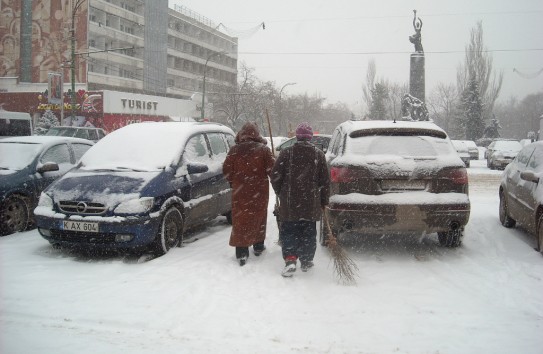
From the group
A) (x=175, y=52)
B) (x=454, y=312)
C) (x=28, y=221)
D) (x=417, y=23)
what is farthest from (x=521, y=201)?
(x=175, y=52)

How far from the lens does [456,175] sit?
592 centimetres

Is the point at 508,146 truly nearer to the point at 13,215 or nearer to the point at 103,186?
the point at 103,186

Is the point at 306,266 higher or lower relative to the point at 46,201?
lower

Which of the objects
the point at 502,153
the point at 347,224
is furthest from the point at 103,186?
the point at 502,153

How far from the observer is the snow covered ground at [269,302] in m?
3.78

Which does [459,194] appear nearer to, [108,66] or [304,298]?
[304,298]

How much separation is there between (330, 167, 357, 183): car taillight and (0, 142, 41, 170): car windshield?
509 cm

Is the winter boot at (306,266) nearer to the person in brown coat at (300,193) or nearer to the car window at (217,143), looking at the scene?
the person in brown coat at (300,193)

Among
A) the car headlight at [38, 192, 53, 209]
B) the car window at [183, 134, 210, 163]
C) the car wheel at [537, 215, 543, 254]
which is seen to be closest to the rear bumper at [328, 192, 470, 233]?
the car wheel at [537, 215, 543, 254]

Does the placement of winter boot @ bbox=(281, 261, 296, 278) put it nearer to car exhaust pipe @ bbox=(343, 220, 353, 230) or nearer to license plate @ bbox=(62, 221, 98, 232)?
car exhaust pipe @ bbox=(343, 220, 353, 230)

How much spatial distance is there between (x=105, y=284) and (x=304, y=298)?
6.99ft

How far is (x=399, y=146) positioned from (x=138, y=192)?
331 centimetres

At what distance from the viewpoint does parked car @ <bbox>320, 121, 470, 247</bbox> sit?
577cm

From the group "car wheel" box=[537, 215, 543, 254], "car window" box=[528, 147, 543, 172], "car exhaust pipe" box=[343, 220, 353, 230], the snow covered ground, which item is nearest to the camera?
the snow covered ground
